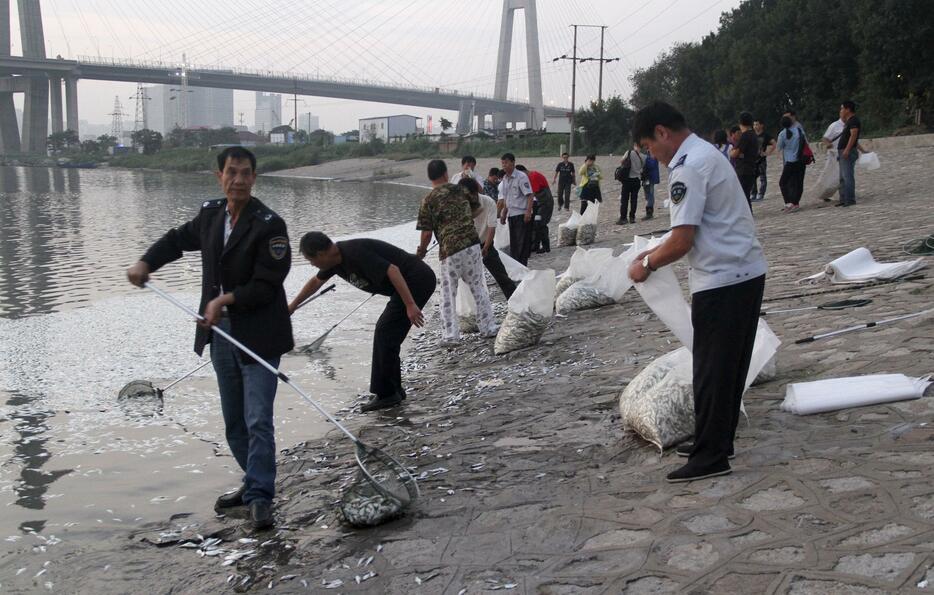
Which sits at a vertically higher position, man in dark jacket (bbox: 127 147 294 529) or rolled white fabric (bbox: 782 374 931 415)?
man in dark jacket (bbox: 127 147 294 529)

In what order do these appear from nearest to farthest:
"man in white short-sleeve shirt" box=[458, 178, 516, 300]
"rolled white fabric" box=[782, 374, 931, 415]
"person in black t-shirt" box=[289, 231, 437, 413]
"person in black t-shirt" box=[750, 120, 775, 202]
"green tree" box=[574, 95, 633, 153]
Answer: "rolled white fabric" box=[782, 374, 931, 415], "person in black t-shirt" box=[289, 231, 437, 413], "man in white short-sleeve shirt" box=[458, 178, 516, 300], "person in black t-shirt" box=[750, 120, 775, 202], "green tree" box=[574, 95, 633, 153]

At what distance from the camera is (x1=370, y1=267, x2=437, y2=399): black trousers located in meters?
6.57

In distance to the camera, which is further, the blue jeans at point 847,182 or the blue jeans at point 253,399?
the blue jeans at point 847,182

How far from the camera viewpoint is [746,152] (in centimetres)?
1324

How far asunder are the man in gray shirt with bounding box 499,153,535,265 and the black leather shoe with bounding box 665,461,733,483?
8204 millimetres

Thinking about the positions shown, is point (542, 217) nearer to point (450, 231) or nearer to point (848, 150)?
point (848, 150)

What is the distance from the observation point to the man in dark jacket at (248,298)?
4336 millimetres

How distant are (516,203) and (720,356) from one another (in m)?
8.45

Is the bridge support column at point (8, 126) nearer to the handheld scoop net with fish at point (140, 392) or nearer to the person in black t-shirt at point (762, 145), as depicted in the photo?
the person in black t-shirt at point (762, 145)

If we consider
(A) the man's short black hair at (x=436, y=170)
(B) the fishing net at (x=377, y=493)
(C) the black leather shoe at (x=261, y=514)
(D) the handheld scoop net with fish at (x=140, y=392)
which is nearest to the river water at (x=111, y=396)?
→ (D) the handheld scoop net with fish at (x=140, y=392)

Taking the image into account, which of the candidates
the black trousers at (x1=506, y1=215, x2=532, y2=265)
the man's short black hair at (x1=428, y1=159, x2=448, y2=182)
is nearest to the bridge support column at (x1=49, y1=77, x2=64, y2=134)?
the black trousers at (x1=506, y1=215, x2=532, y2=265)

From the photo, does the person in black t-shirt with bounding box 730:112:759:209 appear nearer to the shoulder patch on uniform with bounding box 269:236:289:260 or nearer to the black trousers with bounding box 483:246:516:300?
the black trousers with bounding box 483:246:516:300

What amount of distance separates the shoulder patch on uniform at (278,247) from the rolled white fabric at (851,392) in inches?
110

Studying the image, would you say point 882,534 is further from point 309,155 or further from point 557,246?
point 309,155
